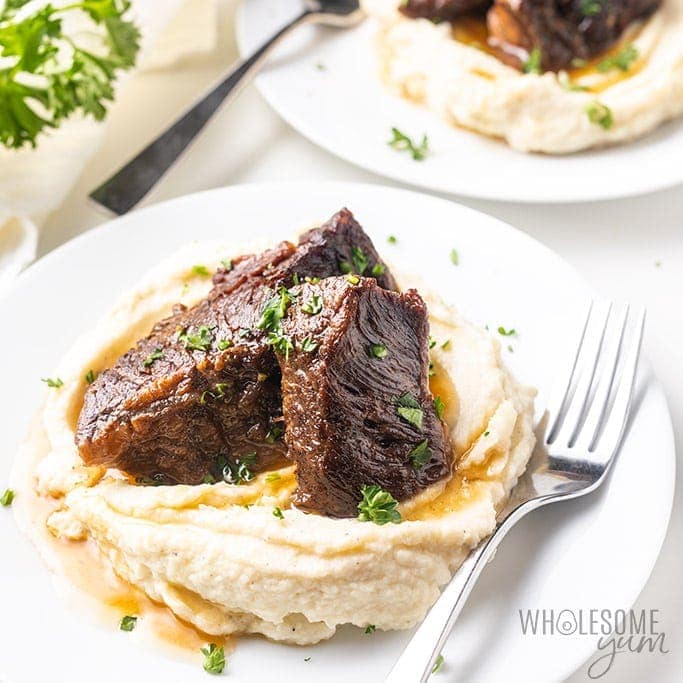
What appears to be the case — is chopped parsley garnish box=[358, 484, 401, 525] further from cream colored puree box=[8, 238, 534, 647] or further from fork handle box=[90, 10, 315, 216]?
fork handle box=[90, 10, 315, 216]

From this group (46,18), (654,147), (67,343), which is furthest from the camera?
(654,147)

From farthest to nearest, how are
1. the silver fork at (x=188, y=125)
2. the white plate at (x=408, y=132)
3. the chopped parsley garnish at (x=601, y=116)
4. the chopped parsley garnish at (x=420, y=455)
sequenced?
the silver fork at (x=188, y=125)
the chopped parsley garnish at (x=601, y=116)
the white plate at (x=408, y=132)
the chopped parsley garnish at (x=420, y=455)

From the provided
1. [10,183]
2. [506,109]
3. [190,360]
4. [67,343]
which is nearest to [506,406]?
[190,360]

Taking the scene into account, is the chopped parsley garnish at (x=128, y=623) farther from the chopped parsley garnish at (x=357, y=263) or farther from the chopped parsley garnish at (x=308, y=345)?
the chopped parsley garnish at (x=357, y=263)

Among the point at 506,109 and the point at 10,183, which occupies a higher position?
the point at 506,109

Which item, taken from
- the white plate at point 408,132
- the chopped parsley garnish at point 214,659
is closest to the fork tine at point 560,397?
the white plate at point 408,132

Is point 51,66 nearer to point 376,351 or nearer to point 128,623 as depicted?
point 376,351

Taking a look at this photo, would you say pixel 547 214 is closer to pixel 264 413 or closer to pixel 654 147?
pixel 654 147

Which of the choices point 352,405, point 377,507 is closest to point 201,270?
point 352,405
